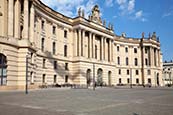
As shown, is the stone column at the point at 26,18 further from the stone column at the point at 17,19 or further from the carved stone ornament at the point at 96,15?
the carved stone ornament at the point at 96,15

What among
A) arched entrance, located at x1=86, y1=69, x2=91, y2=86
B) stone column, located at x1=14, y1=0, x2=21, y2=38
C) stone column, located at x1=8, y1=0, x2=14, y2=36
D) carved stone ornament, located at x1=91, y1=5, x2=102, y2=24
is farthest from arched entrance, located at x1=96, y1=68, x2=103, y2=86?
stone column, located at x1=8, y1=0, x2=14, y2=36

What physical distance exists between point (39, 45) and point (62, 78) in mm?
12276

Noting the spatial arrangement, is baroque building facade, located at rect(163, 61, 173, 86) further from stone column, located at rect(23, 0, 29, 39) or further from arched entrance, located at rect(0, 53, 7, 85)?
arched entrance, located at rect(0, 53, 7, 85)

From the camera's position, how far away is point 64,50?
191ft

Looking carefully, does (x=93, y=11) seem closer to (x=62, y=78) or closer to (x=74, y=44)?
(x=74, y=44)

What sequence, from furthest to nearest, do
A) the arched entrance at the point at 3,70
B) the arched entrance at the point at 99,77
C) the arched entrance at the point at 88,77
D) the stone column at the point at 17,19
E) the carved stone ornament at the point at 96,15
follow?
the carved stone ornament at the point at 96,15 → the arched entrance at the point at 99,77 → the arched entrance at the point at 88,77 → the stone column at the point at 17,19 → the arched entrance at the point at 3,70

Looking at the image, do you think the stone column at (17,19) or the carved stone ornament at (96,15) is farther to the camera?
the carved stone ornament at (96,15)

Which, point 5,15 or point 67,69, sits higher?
point 5,15

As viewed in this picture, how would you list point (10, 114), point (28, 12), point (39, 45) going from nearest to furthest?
point (10, 114), point (28, 12), point (39, 45)

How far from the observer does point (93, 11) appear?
6894 centimetres

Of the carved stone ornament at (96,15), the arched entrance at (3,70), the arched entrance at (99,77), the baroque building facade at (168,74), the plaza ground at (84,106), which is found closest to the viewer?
the plaza ground at (84,106)

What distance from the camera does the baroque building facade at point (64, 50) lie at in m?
35.0

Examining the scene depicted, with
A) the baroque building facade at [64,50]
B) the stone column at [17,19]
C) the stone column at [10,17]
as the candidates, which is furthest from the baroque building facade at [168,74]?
the stone column at [10,17]

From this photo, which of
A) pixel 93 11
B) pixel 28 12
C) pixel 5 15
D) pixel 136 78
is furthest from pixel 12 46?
pixel 136 78
